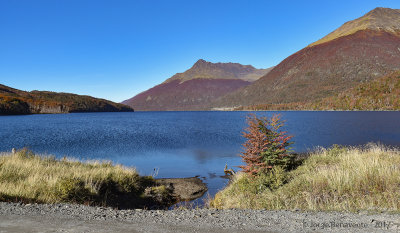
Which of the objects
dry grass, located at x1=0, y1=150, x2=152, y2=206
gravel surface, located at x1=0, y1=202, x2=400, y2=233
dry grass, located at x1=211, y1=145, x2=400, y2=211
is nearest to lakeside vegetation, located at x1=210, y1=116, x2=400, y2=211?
dry grass, located at x1=211, y1=145, x2=400, y2=211

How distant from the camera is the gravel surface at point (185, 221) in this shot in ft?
20.1

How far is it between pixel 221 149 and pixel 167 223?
29182mm

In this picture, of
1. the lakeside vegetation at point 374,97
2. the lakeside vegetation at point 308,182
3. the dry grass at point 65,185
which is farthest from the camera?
the lakeside vegetation at point 374,97

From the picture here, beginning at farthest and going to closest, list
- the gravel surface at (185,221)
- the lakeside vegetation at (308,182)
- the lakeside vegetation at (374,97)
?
1. the lakeside vegetation at (374,97)
2. the lakeside vegetation at (308,182)
3. the gravel surface at (185,221)

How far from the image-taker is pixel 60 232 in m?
5.89

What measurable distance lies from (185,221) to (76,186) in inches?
285

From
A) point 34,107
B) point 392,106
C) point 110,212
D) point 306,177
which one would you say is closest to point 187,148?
point 306,177

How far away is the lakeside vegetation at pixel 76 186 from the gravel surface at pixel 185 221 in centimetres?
225

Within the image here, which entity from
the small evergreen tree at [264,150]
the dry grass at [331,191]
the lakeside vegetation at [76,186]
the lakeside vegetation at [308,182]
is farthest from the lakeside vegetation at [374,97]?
the lakeside vegetation at [76,186]

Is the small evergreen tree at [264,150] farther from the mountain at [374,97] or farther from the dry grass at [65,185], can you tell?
the mountain at [374,97]

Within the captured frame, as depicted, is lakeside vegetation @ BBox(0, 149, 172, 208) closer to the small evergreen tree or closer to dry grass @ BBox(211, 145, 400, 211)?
dry grass @ BBox(211, 145, 400, 211)

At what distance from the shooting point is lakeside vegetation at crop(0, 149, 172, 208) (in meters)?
10.1

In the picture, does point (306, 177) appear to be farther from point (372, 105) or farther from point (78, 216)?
point (372, 105)

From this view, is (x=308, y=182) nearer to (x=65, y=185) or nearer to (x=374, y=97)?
(x=65, y=185)
